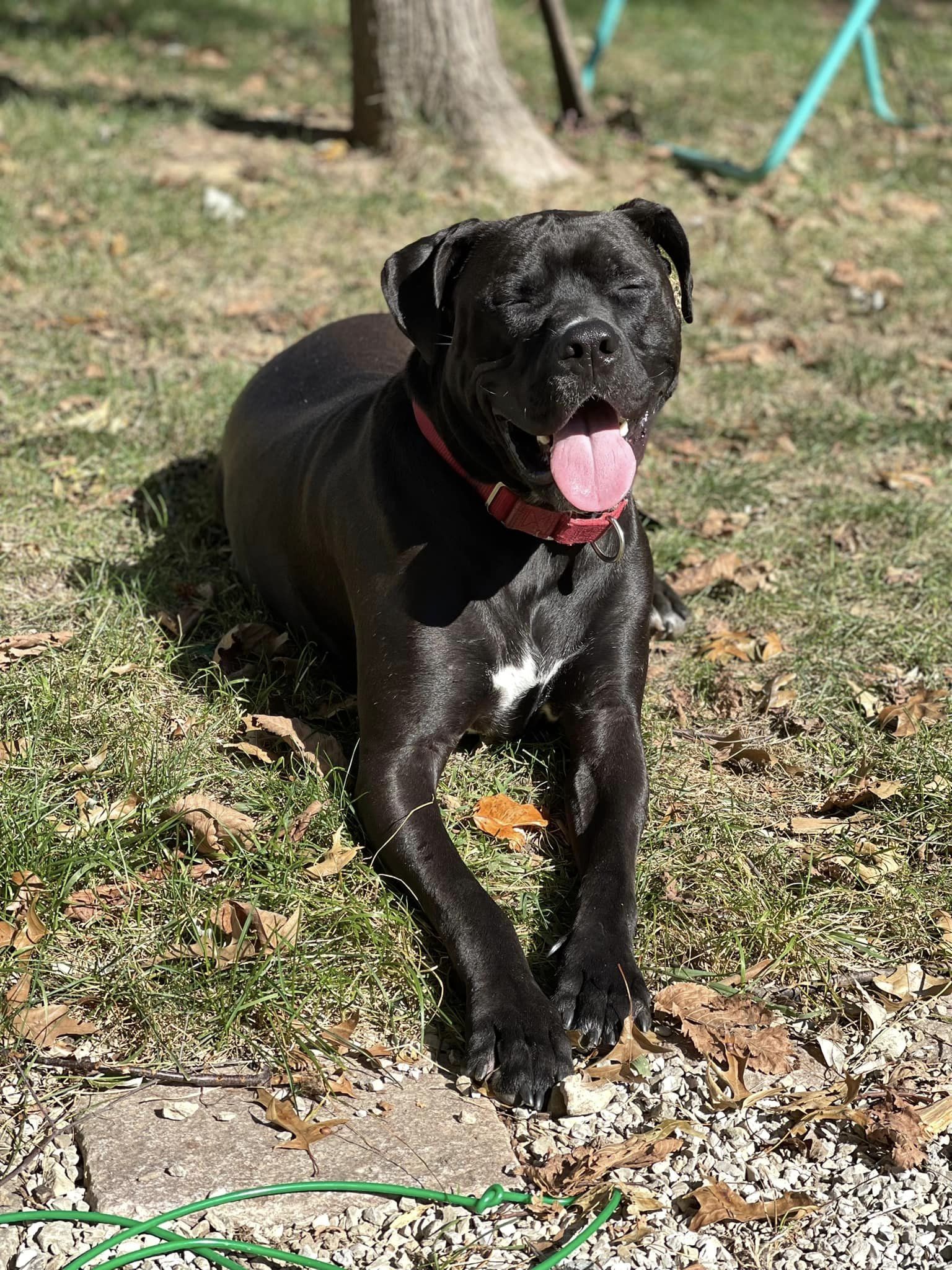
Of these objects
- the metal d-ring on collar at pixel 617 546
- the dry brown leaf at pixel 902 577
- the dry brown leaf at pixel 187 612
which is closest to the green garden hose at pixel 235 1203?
the metal d-ring on collar at pixel 617 546

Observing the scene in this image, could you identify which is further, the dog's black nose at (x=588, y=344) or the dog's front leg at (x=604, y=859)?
the dog's black nose at (x=588, y=344)

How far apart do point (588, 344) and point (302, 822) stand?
1.31m

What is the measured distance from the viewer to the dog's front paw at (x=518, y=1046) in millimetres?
2594

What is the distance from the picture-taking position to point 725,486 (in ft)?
16.9

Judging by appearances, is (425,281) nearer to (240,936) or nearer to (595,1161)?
(240,936)

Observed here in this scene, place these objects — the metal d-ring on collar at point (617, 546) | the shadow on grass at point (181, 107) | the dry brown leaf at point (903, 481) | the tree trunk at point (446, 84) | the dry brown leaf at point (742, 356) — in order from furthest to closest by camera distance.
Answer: the shadow on grass at point (181, 107) < the tree trunk at point (446, 84) < the dry brown leaf at point (742, 356) < the dry brown leaf at point (903, 481) < the metal d-ring on collar at point (617, 546)

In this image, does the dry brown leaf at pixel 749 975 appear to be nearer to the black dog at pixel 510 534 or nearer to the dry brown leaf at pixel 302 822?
the black dog at pixel 510 534

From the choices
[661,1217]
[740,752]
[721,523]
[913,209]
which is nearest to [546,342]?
[740,752]

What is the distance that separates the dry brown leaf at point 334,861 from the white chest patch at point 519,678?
1.82 ft

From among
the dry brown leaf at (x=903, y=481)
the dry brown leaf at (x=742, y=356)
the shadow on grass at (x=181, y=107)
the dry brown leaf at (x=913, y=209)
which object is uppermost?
the dry brown leaf at (x=913, y=209)

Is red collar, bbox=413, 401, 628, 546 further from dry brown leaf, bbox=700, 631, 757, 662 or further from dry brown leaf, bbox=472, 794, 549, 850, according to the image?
dry brown leaf, bbox=700, 631, 757, 662

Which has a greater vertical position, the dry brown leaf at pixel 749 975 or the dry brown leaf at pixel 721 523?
the dry brown leaf at pixel 749 975

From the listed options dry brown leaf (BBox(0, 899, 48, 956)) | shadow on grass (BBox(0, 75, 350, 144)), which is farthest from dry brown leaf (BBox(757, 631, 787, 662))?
shadow on grass (BBox(0, 75, 350, 144))

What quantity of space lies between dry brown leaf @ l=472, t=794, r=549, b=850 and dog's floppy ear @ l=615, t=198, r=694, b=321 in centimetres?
134
